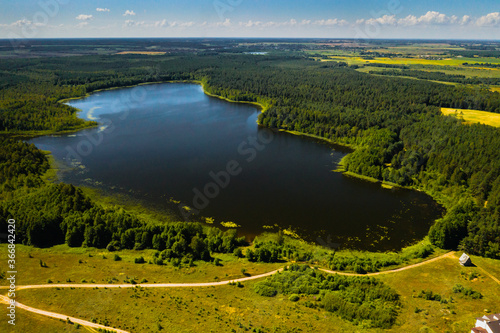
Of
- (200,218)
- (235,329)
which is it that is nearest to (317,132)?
(200,218)

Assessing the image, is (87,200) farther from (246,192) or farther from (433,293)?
(433,293)

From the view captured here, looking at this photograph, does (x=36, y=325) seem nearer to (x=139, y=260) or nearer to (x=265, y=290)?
(x=139, y=260)

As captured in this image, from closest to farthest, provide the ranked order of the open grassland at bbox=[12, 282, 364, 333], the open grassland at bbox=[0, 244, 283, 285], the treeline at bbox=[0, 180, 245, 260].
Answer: the open grassland at bbox=[12, 282, 364, 333] < the open grassland at bbox=[0, 244, 283, 285] < the treeline at bbox=[0, 180, 245, 260]

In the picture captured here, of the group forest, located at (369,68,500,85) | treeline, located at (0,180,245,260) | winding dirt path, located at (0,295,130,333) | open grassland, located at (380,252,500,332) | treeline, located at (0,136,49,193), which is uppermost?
forest, located at (369,68,500,85)

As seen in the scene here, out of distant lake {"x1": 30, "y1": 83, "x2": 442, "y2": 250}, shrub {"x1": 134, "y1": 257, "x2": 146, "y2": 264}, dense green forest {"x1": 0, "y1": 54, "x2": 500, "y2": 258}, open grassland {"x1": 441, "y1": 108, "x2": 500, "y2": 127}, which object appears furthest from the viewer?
open grassland {"x1": 441, "y1": 108, "x2": 500, "y2": 127}

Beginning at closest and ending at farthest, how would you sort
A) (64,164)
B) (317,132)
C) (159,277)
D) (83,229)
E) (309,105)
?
(159,277) → (83,229) → (64,164) → (317,132) → (309,105)

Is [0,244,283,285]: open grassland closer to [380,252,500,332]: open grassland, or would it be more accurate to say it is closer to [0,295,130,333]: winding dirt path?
[0,295,130,333]: winding dirt path

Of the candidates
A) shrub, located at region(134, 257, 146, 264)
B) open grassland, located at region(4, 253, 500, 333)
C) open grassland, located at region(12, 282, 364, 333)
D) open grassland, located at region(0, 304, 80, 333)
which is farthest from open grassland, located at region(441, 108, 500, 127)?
open grassland, located at region(0, 304, 80, 333)
